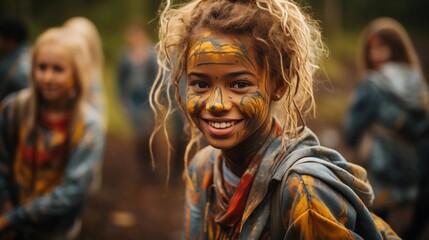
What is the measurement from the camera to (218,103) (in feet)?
6.81

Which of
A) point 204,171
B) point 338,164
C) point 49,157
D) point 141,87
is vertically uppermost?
point 338,164

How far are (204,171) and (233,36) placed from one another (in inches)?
28.7

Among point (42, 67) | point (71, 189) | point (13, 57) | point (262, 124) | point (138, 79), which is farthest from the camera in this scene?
point (138, 79)

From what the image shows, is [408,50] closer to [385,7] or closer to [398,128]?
[398,128]

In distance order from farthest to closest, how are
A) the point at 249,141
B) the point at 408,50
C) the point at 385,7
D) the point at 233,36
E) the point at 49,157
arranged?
the point at 385,7 < the point at 408,50 < the point at 49,157 < the point at 249,141 < the point at 233,36

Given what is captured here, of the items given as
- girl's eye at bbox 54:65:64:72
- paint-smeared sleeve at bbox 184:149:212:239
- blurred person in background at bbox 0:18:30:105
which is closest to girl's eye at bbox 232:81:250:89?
paint-smeared sleeve at bbox 184:149:212:239

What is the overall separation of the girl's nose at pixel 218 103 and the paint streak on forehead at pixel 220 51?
0.41 ft

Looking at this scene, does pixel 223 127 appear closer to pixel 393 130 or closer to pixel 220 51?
pixel 220 51

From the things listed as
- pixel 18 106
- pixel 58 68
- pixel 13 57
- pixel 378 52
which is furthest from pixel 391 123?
pixel 13 57

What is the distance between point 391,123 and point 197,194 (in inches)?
113

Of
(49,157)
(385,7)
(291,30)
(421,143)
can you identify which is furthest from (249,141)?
(385,7)

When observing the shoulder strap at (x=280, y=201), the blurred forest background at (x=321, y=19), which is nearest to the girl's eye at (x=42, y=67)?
the shoulder strap at (x=280, y=201)

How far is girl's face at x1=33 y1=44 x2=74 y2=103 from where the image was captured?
371cm

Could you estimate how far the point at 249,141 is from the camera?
88.8 inches
